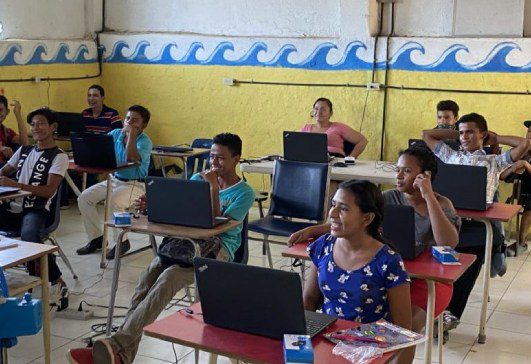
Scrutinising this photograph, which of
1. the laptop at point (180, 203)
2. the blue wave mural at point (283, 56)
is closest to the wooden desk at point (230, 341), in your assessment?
the laptop at point (180, 203)

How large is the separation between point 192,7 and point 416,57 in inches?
102

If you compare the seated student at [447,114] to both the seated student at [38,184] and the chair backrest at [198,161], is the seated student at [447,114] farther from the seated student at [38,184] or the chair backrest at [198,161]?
the seated student at [38,184]

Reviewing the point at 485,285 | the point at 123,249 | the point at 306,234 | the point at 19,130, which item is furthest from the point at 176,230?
the point at 19,130

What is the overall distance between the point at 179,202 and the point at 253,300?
1.65 m

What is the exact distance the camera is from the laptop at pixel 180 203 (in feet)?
12.2

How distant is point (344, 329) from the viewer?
2.34 metres

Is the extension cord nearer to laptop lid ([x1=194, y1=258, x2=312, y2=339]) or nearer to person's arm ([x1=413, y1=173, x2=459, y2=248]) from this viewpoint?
person's arm ([x1=413, y1=173, x2=459, y2=248])

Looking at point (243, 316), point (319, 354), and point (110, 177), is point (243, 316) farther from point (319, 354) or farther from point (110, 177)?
point (110, 177)

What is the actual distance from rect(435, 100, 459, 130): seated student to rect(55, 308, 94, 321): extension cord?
3.45 metres

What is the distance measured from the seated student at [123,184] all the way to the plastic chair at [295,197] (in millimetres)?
1361

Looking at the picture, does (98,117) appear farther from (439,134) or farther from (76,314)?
(439,134)

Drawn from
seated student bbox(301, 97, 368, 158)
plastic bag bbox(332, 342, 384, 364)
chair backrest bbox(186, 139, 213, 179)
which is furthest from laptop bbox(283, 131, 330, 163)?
plastic bag bbox(332, 342, 384, 364)

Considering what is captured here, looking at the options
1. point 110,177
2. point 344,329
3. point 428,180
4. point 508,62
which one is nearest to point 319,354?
point 344,329

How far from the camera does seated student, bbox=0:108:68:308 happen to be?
4.71 m
